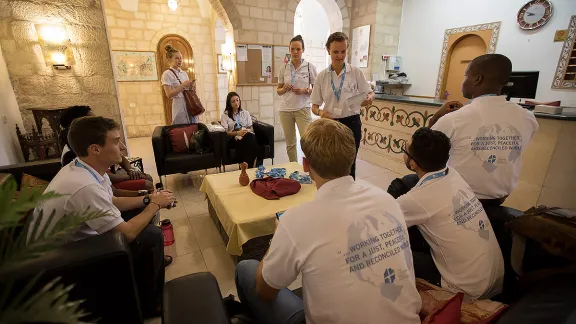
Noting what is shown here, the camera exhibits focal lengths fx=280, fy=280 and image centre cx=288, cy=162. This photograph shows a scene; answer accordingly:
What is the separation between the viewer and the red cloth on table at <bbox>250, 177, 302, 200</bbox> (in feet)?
7.16

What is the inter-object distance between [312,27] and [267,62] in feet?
16.3

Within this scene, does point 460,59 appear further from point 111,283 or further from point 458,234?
point 111,283

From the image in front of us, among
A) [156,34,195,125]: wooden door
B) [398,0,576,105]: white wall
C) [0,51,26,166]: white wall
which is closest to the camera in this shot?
[0,51,26,166]: white wall

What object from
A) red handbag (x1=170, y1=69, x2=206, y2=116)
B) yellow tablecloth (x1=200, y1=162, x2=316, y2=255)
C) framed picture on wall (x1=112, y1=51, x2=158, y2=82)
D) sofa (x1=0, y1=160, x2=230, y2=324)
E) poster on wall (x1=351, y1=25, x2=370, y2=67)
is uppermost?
poster on wall (x1=351, y1=25, x2=370, y2=67)

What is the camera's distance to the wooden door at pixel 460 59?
5117 mm

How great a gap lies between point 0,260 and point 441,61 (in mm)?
6625

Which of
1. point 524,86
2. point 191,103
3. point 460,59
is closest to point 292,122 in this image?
point 191,103

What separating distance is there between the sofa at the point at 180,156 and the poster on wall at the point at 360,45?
412 centimetres

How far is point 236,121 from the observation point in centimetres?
379

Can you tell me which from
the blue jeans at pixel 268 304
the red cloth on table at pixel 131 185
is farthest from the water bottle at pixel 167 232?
the blue jeans at pixel 268 304

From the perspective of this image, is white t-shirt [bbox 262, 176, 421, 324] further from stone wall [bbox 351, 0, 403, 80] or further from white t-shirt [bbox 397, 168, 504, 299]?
stone wall [bbox 351, 0, 403, 80]

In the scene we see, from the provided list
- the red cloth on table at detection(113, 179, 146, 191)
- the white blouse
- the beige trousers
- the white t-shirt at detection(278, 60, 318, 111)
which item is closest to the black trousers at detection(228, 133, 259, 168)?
A: the white blouse

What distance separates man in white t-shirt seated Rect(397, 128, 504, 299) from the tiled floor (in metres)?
0.30

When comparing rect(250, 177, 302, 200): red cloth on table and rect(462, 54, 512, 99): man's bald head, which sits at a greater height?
rect(462, 54, 512, 99): man's bald head
